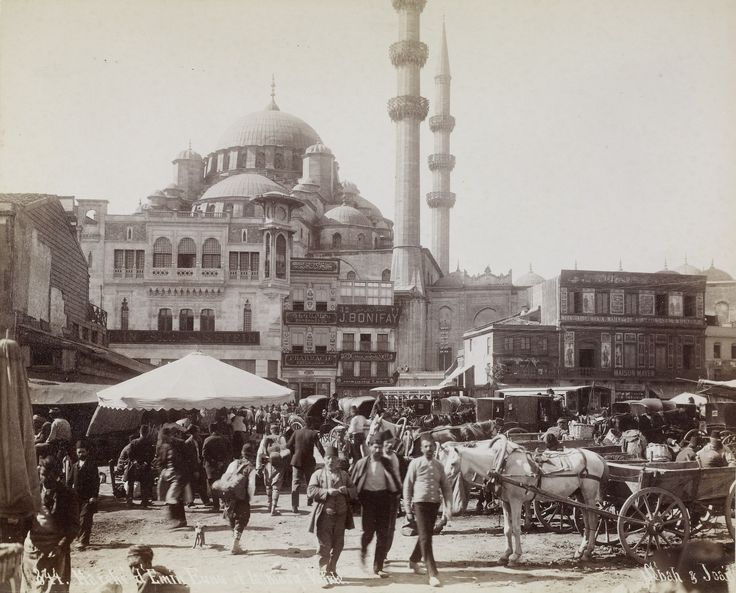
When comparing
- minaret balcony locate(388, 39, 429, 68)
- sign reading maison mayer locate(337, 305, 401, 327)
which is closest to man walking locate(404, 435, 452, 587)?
sign reading maison mayer locate(337, 305, 401, 327)

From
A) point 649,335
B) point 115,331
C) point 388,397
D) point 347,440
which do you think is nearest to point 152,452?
point 347,440

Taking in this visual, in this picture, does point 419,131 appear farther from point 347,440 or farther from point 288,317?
point 347,440

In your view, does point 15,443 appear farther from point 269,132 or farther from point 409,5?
point 269,132

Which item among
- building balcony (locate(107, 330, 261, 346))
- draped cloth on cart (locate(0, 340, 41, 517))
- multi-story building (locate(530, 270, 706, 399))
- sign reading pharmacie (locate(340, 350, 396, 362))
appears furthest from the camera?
sign reading pharmacie (locate(340, 350, 396, 362))

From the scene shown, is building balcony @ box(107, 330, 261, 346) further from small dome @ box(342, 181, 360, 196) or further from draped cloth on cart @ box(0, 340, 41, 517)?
draped cloth on cart @ box(0, 340, 41, 517)

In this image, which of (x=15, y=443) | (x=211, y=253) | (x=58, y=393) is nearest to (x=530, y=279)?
(x=211, y=253)

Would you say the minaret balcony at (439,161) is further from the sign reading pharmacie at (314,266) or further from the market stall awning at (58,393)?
the market stall awning at (58,393)

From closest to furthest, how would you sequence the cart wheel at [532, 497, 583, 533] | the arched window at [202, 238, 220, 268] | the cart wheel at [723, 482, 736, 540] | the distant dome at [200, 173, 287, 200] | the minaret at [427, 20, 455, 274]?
the cart wheel at [723, 482, 736, 540] → the cart wheel at [532, 497, 583, 533] → the arched window at [202, 238, 220, 268] → the distant dome at [200, 173, 287, 200] → the minaret at [427, 20, 455, 274]
